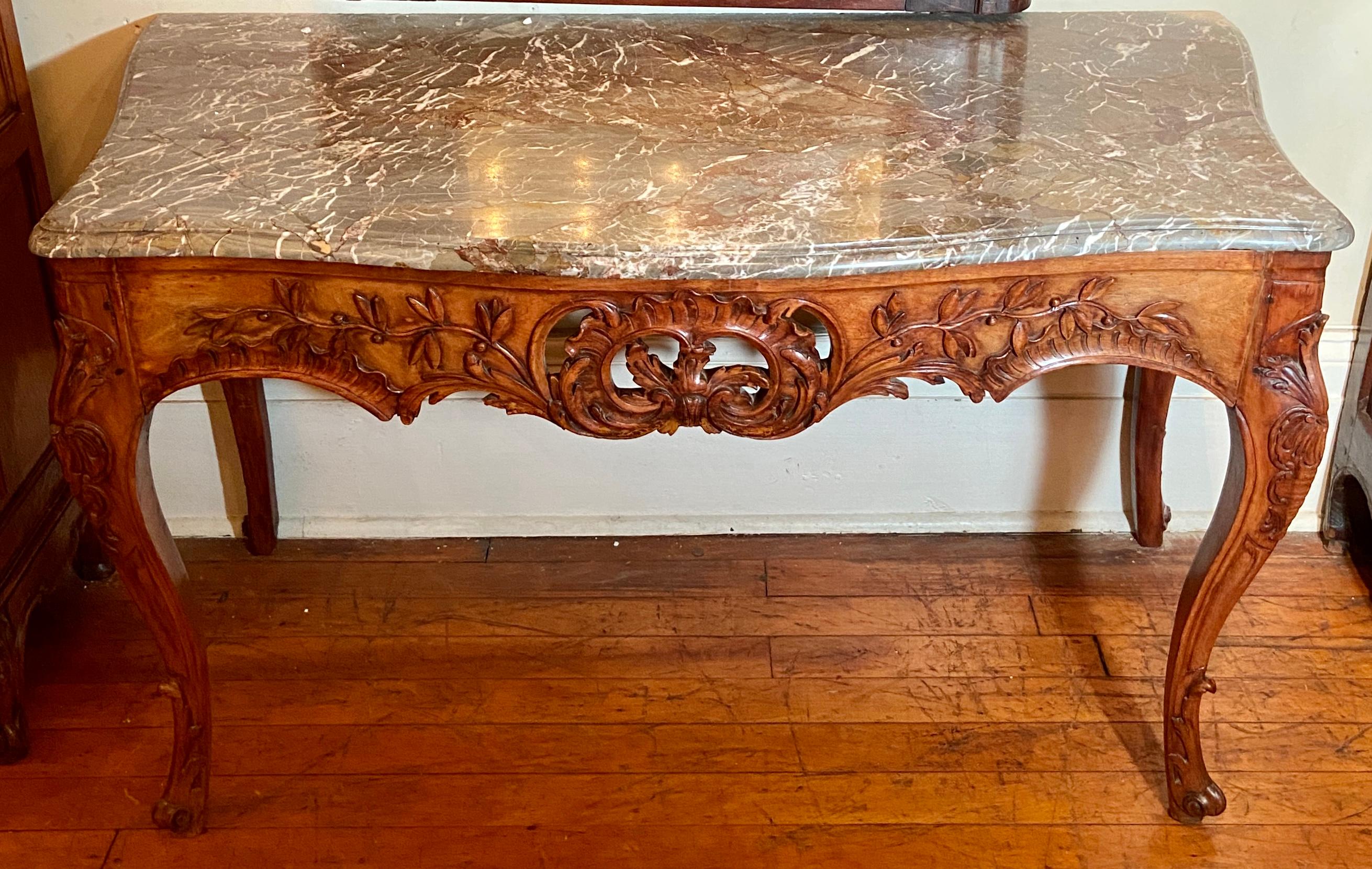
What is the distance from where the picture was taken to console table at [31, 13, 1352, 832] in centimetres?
120

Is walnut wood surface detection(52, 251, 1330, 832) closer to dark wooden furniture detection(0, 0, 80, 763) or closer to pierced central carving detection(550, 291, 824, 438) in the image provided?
pierced central carving detection(550, 291, 824, 438)

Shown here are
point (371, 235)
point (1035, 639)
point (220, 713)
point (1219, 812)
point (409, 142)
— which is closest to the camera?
point (371, 235)

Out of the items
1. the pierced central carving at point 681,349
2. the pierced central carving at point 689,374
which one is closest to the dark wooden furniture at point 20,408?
the pierced central carving at point 681,349

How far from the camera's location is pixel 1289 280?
125 centimetres

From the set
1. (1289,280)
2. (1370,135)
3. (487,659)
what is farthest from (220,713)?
(1370,135)

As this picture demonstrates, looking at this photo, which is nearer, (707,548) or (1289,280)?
(1289,280)

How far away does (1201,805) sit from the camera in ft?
5.14

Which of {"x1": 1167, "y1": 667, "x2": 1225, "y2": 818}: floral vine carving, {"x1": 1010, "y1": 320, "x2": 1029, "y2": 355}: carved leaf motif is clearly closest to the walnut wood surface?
{"x1": 1010, "y1": 320, "x2": 1029, "y2": 355}: carved leaf motif

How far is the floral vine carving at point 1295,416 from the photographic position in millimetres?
1290

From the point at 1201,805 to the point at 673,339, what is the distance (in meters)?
0.90

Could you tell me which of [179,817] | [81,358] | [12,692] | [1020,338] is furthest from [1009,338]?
[12,692]

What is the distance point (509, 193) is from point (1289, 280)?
2.56 feet

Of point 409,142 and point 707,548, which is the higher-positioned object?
point 409,142

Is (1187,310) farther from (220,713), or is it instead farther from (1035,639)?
(220,713)
